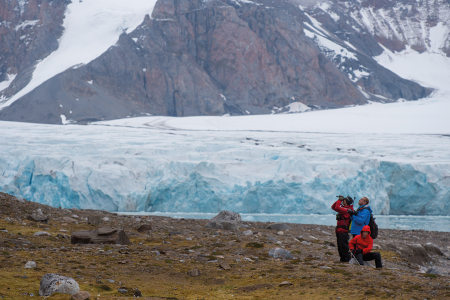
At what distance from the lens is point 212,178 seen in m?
21.2

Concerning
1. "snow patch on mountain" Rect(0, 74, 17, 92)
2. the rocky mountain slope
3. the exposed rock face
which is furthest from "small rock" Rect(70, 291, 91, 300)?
"snow patch on mountain" Rect(0, 74, 17, 92)

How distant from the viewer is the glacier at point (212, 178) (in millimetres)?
20219

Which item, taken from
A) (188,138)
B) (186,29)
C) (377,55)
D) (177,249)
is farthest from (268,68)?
(177,249)

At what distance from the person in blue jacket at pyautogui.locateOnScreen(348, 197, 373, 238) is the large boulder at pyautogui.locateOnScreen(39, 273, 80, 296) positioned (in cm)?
365

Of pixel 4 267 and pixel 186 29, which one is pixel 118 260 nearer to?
pixel 4 267

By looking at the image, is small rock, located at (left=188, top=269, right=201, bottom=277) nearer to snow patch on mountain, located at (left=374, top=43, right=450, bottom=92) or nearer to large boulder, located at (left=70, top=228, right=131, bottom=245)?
large boulder, located at (left=70, top=228, right=131, bottom=245)

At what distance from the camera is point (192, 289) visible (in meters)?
4.95

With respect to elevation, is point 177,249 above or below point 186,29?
below

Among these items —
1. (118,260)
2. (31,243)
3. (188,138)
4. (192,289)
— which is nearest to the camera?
(192,289)

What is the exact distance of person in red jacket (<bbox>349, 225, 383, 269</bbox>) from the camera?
5.71 metres

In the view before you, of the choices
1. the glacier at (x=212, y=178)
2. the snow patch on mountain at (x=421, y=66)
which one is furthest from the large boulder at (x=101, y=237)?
the snow patch on mountain at (x=421, y=66)

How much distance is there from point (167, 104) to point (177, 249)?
219ft

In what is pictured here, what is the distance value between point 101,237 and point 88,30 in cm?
7961

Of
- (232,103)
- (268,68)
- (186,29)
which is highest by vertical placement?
(186,29)
